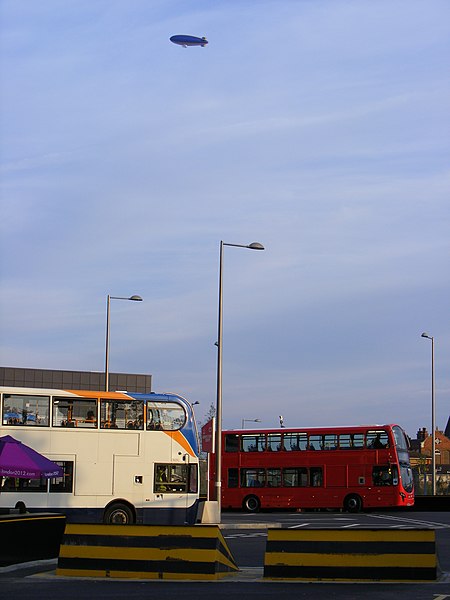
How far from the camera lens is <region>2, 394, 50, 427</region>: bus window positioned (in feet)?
84.6

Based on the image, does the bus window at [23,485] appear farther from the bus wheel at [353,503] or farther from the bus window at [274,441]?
the bus wheel at [353,503]

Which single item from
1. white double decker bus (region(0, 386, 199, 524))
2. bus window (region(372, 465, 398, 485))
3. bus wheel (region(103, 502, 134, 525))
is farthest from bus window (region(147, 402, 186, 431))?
bus window (region(372, 465, 398, 485))

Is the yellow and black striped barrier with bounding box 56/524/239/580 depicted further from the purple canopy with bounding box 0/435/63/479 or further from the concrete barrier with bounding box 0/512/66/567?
the purple canopy with bounding box 0/435/63/479

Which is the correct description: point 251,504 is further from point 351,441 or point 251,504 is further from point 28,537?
point 28,537

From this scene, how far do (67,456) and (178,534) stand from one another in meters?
12.4

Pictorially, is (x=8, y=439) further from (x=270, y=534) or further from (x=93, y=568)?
(x=270, y=534)

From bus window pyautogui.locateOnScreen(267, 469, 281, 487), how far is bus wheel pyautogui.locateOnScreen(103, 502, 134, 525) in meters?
16.7

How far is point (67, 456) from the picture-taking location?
26.6 m

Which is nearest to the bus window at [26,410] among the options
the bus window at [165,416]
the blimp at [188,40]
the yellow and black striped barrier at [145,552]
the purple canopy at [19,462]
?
the bus window at [165,416]

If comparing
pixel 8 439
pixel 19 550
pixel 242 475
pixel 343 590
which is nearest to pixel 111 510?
pixel 8 439

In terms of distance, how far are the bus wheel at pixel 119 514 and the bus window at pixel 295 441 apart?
16076 mm

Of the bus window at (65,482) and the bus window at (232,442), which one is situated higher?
the bus window at (232,442)

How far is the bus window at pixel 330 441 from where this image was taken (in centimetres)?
4184

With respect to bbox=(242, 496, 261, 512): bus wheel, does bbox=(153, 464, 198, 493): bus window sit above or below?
above
